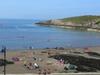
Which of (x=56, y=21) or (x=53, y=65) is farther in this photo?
(x=56, y=21)

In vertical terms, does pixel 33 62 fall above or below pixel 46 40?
above

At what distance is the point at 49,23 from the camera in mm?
195500

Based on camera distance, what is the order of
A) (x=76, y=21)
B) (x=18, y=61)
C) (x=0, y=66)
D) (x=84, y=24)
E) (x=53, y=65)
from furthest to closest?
(x=76, y=21) < (x=84, y=24) < (x=18, y=61) < (x=53, y=65) < (x=0, y=66)

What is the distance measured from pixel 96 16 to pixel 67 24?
57.6ft

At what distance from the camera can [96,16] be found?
619 ft

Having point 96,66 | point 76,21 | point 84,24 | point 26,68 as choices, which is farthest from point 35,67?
point 76,21

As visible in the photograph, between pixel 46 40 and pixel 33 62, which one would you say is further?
pixel 46 40

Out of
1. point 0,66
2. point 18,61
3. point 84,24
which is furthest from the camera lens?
point 84,24

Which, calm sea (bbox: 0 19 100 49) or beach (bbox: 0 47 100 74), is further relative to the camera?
calm sea (bbox: 0 19 100 49)

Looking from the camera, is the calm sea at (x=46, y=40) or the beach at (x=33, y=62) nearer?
the beach at (x=33, y=62)

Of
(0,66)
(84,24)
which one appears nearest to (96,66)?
(0,66)

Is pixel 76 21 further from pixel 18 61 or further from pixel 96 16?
pixel 18 61

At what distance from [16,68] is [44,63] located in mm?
4032

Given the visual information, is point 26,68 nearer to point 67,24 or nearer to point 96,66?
point 96,66
